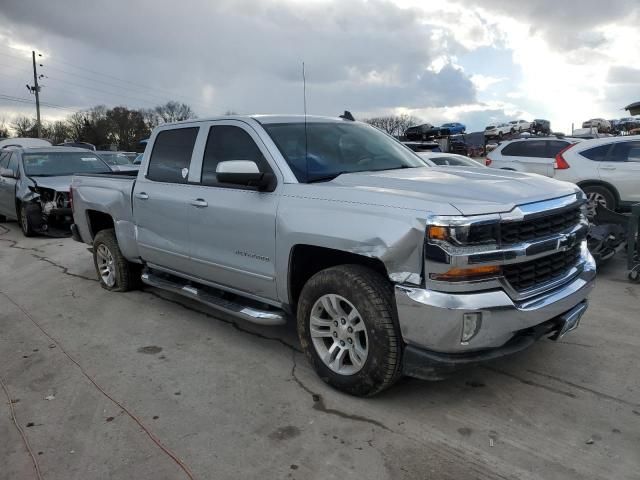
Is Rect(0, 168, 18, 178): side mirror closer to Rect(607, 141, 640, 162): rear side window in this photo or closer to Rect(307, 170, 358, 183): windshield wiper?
Rect(307, 170, 358, 183): windshield wiper

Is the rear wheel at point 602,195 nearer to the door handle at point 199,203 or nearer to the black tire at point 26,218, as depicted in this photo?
the door handle at point 199,203

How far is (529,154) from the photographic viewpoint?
1238 centimetres

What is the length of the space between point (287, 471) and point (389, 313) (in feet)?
3.51

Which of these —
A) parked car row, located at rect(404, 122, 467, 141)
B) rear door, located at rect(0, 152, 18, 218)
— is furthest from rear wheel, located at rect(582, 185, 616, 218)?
parked car row, located at rect(404, 122, 467, 141)

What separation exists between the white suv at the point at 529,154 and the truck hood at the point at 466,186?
8608 mm

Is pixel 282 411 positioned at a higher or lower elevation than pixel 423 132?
lower

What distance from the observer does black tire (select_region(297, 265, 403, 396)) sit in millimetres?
3189

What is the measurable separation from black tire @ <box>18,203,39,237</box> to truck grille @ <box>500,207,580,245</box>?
32.1 ft

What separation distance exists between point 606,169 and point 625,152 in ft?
1.45

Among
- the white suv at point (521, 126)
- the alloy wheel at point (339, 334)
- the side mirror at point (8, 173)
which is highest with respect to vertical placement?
the white suv at point (521, 126)

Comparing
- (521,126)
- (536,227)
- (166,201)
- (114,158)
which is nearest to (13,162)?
(114,158)

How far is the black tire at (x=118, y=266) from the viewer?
19.9 feet

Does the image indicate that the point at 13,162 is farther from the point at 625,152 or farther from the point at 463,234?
the point at 625,152

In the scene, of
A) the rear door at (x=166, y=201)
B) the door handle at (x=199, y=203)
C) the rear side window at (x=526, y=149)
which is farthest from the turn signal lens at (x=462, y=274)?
the rear side window at (x=526, y=149)
